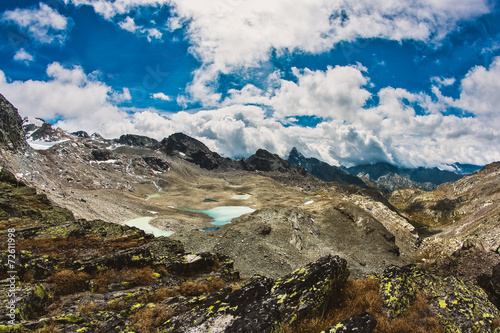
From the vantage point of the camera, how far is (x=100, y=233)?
86.6 feet

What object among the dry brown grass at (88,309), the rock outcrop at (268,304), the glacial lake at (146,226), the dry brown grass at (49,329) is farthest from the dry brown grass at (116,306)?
the glacial lake at (146,226)

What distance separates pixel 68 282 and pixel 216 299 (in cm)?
1011

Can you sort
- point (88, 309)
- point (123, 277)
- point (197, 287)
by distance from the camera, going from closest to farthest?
point (88, 309) < point (197, 287) < point (123, 277)

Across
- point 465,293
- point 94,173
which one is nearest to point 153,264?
point 465,293

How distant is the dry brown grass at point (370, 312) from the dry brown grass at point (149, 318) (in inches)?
217

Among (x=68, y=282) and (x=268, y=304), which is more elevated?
(x=68, y=282)

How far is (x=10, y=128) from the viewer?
116312 mm

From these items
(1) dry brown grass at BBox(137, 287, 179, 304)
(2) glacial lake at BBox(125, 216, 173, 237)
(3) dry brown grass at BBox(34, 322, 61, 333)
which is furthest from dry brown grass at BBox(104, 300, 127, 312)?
(2) glacial lake at BBox(125, 216, 173, 237)

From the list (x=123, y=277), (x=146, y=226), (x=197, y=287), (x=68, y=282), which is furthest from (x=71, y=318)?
(x=146, y=226)

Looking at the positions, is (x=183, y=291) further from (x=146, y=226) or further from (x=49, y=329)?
(x=146, y=226)

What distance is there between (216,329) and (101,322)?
239 inches

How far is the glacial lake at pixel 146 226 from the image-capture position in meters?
69.4

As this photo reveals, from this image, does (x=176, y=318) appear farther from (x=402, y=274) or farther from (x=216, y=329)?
(x=402, y=274)

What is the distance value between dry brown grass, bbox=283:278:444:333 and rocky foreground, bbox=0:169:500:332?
5cm
